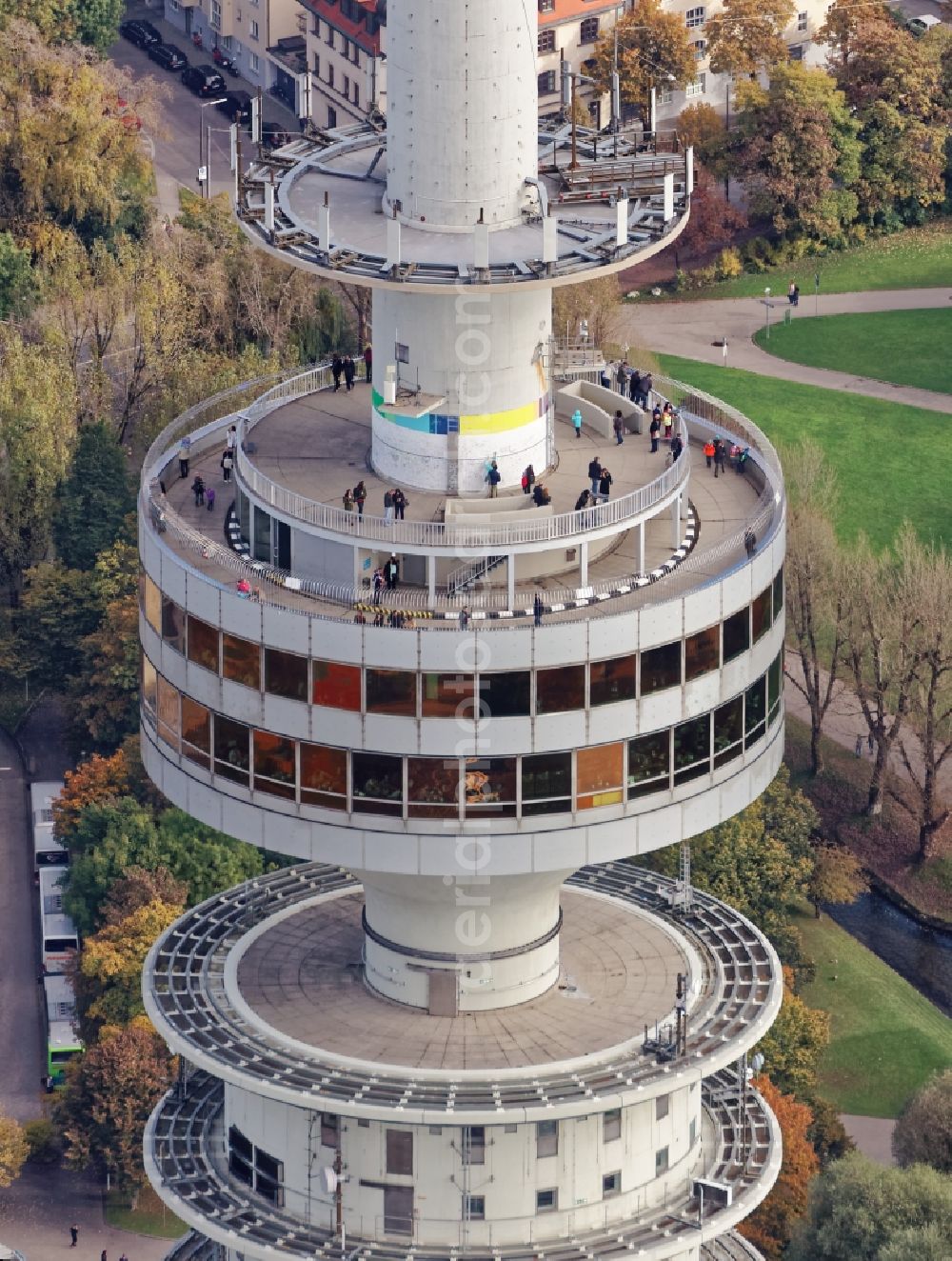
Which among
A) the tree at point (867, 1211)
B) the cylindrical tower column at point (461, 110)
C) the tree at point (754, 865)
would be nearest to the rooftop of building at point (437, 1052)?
the cylindrical tower column at point (461, 110)

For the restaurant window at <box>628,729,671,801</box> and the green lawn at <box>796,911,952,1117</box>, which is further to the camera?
the green lawn at <box>796,911,952,1117</box>

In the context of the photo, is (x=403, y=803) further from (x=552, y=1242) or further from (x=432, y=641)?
(x=552, y=1242)

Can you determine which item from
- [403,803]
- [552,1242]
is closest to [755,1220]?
[552,1242]

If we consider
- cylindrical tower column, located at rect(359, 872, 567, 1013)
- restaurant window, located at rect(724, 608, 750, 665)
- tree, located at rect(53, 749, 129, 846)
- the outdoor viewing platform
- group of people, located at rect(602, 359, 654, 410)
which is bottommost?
tree, located at rect(53, 749, 129, 846)

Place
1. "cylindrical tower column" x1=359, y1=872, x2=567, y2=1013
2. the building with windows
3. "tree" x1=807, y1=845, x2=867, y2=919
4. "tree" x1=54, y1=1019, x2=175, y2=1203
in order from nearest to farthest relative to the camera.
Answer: the building with windows → "cylindrical tower column" x1=359, y1=872, x2=567, y2=1013 → "tree" x1=54, y1=1019, x2=175, y2=1203 → "tree" x1=807, y1=845, x2=867, y2=919

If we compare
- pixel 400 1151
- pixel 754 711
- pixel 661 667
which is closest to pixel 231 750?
pixel 661 667

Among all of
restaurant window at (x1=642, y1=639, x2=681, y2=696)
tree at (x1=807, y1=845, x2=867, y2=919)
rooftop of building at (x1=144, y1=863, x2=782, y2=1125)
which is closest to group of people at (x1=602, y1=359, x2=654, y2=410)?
restaurant window at (x1=642, y1=639, x2=681, y2=696)

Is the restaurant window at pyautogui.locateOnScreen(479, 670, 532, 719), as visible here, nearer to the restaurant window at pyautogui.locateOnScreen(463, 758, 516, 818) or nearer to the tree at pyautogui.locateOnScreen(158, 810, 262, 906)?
the restaurant window at pyautogui.locateOnScreen(463, 758, 516, 818)
